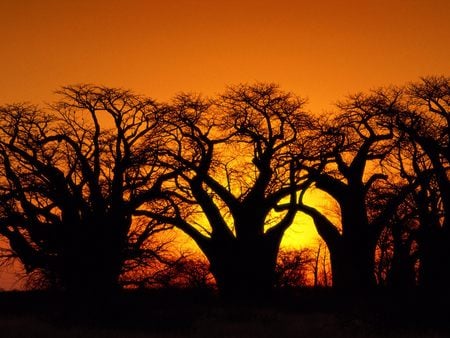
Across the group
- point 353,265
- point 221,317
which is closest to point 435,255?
point 353,265

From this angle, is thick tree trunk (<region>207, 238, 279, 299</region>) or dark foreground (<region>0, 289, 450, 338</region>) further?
thick tree trunk (<region>207, 238, 279, 299</region>)

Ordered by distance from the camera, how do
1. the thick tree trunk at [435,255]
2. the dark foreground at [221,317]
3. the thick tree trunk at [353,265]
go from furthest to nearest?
the thick tree trunk at [353,265], the thick tree trunk at [435,255], the dark foreground at [221,317]

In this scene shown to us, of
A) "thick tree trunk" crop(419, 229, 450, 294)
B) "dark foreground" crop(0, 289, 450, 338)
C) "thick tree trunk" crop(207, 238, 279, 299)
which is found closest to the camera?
"dark foreground" crop(0, 289, 450, 338)

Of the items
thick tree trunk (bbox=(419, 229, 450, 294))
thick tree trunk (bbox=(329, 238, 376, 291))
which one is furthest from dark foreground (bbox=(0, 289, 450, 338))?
thick tree trunk (bbox=(419, 229, 450, 294))

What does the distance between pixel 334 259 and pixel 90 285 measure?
7128 millimetres

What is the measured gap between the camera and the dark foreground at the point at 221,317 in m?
17.9

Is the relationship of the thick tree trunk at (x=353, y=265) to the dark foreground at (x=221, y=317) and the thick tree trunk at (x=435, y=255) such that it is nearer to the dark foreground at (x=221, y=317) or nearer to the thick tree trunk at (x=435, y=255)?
the dark foreground at (x=221, y=317)

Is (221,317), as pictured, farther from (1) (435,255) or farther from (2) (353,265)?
(1) (435,255)

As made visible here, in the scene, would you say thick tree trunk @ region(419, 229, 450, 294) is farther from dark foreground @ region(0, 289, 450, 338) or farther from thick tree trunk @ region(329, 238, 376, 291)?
dark foreground @ region(0, 289, 450, 338)

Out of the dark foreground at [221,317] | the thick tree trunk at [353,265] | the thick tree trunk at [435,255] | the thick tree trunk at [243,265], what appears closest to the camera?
the dark foreground at [221,317]

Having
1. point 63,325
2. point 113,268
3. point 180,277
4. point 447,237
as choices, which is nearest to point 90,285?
point 113,268

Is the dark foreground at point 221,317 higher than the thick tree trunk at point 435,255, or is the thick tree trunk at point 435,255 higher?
the thick tree trunk at point 435,255

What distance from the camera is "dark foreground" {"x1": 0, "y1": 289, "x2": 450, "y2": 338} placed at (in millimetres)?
17906

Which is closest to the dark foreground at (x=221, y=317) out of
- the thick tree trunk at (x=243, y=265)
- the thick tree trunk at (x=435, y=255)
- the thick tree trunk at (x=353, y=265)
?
the thick tree trunk at (x=243, y=265)
